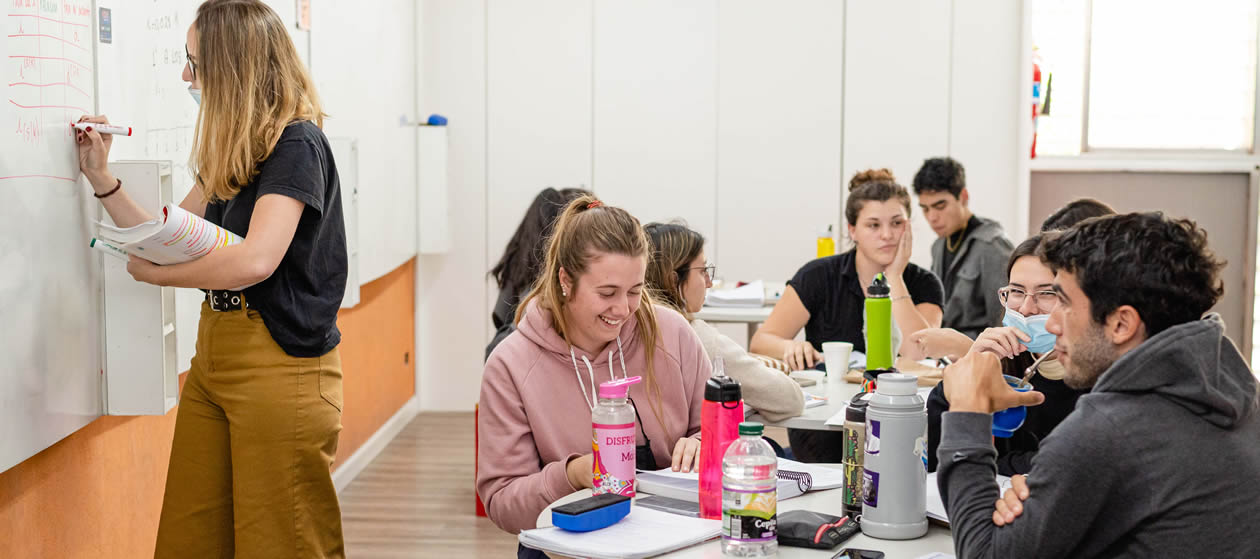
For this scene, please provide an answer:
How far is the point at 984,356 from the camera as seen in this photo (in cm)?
171

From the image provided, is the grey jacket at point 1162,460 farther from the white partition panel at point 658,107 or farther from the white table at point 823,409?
the white partition panel at point 658,107

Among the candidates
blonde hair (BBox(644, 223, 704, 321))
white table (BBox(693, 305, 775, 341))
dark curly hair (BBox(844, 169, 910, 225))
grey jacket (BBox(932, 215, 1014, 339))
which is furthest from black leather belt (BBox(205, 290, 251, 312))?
grey jacket (BBox(932, 215, 1014, 339))

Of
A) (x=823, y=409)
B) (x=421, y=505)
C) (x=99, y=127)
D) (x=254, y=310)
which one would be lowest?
(x=421, y=505)

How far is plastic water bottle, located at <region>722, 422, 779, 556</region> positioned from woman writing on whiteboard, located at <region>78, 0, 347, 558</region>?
102 centimetres

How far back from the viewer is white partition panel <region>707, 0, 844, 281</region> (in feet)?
19.9

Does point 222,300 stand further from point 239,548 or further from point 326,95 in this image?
point 326,95

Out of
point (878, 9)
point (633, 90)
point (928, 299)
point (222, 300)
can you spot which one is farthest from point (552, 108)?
point (222, 300)

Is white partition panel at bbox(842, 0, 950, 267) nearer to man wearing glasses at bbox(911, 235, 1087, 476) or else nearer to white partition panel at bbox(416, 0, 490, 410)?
white partition panel at bbox(416, 0, 490, 410)

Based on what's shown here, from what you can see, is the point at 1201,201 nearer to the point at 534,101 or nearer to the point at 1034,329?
the point at 534,101

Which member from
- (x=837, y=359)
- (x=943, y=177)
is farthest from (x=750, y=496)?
(x=943, y=177)

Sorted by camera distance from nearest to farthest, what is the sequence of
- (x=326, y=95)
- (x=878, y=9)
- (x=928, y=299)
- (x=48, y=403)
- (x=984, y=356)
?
(x=984, y=356) → (x=48, y=403) → (x=928, y=299) → (x=326, y=95) → (x=878, y=9)

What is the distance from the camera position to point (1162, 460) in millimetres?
1433

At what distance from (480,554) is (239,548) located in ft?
5.39

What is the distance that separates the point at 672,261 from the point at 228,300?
1.11 metres
